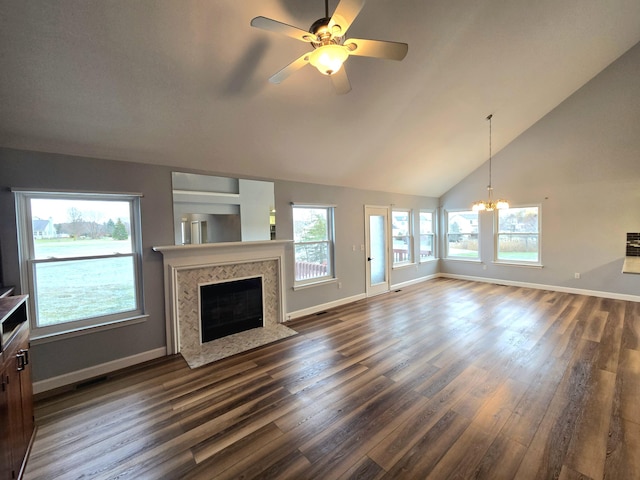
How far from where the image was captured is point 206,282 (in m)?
3.90

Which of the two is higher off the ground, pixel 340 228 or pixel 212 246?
pixel 340 228

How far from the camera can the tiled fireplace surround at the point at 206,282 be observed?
3549 millimetres

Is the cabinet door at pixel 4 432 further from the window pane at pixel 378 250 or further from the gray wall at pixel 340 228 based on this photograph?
the window pane at pixel 378 250

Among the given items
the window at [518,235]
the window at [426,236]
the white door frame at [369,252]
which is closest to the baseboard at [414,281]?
the white door frame at [369,252]

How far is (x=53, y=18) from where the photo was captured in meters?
1.94

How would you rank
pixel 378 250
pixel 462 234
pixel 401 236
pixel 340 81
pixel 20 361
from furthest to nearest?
1. pixel 462 234
2. pixel 401 236
3. pixel 378 250
4. pixel 340 81
5. pixel 20 361

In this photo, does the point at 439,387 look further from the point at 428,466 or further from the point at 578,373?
the point at 578,373

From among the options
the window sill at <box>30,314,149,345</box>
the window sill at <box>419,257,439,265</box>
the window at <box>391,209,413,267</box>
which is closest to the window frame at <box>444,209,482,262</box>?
the window sill at <box>419,257,439,265</box>

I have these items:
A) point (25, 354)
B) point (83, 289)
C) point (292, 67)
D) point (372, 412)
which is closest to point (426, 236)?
point (372, 412)

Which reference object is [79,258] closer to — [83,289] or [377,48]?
[83,289]

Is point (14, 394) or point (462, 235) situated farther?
point (462, 235)

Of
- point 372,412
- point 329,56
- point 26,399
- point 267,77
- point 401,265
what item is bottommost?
point 372,412

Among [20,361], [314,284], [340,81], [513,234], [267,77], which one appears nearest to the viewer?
[20,361]

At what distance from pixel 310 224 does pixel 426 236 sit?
434 cm
